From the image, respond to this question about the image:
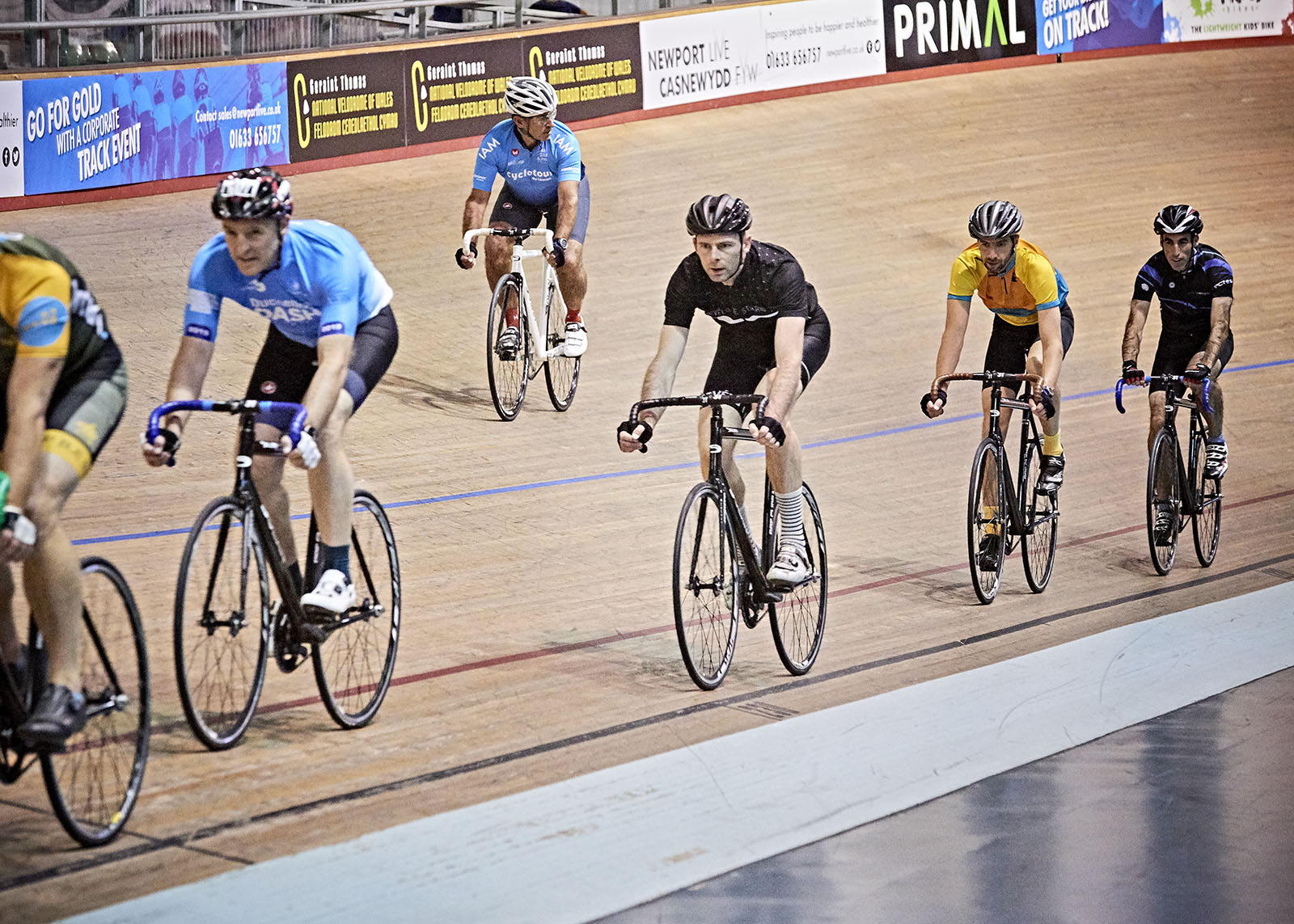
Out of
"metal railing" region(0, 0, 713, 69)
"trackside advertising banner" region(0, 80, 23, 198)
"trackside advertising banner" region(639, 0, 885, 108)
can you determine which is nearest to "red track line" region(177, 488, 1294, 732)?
"trackside advertising banner" region(0, 80, 23, 198)

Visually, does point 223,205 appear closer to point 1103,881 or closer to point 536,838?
point 536,838

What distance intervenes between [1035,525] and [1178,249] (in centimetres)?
155

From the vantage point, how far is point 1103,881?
11.3 ft

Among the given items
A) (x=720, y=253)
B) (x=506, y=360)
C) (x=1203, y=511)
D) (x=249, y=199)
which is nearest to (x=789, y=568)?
(x=720, y=253)

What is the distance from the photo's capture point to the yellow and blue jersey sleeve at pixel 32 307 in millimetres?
3135

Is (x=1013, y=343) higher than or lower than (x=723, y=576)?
higher

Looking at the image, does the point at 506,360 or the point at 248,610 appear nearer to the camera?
the point at 248,610

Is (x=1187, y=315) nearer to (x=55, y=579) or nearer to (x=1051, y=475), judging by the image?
(x=1051, y=475)

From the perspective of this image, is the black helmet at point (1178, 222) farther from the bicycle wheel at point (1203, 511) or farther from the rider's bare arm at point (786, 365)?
the rider's bare arm at point (786, 365)

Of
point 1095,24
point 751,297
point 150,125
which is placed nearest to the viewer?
point 751,297

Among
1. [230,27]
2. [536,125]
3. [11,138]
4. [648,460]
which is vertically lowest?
[648,460]

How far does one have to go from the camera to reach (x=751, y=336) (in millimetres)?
5023

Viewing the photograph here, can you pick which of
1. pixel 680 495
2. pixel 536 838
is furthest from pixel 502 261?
pixel 536 838

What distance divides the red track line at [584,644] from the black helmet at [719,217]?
148cm
